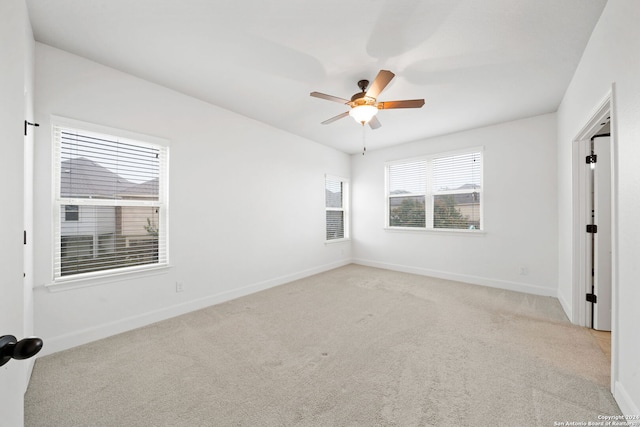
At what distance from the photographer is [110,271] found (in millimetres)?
2611

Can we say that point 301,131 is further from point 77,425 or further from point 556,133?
point 77,425

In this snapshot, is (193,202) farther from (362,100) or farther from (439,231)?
(439,231)

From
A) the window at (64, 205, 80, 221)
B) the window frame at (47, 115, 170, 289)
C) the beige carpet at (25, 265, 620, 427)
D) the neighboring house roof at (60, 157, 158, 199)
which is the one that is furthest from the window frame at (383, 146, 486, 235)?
the window at (64, 205, 80, 221)

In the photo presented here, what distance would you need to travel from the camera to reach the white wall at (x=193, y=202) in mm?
2277

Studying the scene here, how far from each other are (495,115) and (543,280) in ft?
8.19

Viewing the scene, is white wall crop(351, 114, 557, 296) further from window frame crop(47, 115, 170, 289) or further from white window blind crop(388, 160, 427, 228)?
window frame crop(47, 115, 170, 289)

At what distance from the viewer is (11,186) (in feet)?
2.10

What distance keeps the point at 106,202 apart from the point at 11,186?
7.92 feet

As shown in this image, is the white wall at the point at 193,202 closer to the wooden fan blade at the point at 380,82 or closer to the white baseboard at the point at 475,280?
the white baseboard at the point at 475,280

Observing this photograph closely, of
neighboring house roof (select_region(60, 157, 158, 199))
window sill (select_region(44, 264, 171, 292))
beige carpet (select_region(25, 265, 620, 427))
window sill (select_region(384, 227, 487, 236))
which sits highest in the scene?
neighboring house roof (select_region(60, 157, 158, 199))

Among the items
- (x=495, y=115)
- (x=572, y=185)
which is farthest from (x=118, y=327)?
(x=495, y=115)

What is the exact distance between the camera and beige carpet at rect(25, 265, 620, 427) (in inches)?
63.0

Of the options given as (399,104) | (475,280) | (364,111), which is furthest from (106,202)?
(475,280)

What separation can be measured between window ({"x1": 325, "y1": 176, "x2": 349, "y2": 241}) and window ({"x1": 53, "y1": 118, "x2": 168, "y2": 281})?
3190 millimetres
